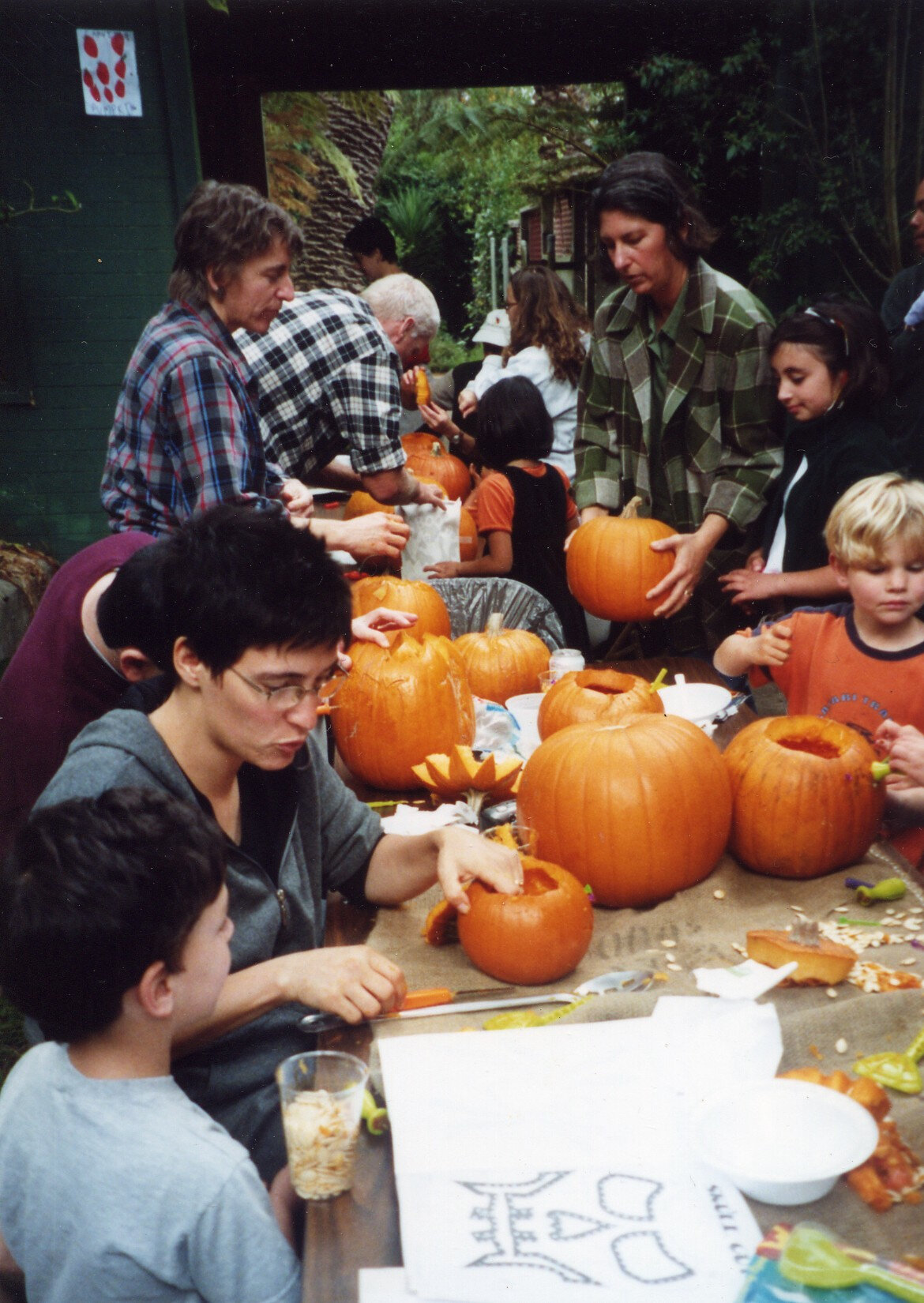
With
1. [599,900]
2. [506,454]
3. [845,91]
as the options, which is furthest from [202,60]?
[599,900]

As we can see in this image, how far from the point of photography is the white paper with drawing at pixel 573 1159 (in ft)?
3.72

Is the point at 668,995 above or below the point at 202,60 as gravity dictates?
below

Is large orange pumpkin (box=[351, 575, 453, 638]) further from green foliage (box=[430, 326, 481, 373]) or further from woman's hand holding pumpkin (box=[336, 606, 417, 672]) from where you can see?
green foliage (box=[430, 326, 481, 373])

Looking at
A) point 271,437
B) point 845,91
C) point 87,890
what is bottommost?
point 87,890

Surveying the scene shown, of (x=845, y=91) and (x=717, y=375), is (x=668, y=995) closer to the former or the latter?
(x=717, y=375)

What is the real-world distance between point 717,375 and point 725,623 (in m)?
0.83

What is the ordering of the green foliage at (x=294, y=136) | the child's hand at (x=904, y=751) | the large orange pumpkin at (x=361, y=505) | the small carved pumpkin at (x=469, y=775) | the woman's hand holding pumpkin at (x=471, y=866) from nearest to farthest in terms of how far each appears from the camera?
1. the woman's hand holding pumpkin at (x=471, y=866)
2. the child's hand at (x=904, y=751)
3. the small carved pumpkin at (x=469, y=775)
4. the large orange pumpkin at (x=361, y=505)
5. the green foliage at (x=294, y=136)

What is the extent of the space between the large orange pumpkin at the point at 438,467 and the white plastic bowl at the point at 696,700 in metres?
3.43

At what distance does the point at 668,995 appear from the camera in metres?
1.61

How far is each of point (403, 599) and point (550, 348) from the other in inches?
110

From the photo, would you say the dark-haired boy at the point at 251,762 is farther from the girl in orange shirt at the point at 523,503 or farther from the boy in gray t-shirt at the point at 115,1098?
the girl in orange shirt at the point at 523,503

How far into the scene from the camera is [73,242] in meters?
6.50

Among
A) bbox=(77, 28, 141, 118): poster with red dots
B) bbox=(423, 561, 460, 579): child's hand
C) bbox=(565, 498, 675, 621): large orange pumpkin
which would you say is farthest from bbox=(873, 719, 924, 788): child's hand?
bbox=(77, 28, 141, 118): poster with red dots

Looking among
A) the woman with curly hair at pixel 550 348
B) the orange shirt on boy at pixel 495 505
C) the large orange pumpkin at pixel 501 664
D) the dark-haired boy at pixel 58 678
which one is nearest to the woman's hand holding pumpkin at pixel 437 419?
the woman with curly hair at pixel 550 348
